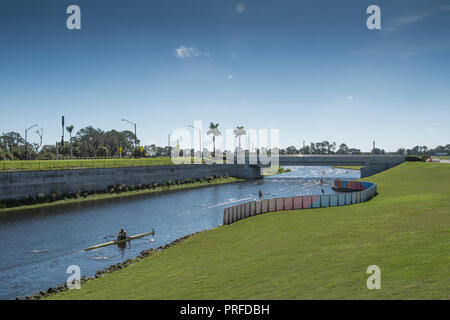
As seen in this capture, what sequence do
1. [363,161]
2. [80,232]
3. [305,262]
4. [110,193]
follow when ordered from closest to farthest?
1. [305,262]
2. [80,232]
3. [110,193]
4. [363,161]

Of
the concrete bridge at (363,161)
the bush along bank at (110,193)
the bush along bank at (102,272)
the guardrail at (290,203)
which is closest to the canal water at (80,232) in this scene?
the bush along bank at (102,272)

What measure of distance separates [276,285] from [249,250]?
8.28 meters

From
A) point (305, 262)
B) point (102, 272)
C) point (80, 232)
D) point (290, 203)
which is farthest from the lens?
point (290, 203)

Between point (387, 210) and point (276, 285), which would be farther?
point (387, 210)

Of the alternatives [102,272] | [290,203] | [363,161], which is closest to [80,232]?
[102,272]

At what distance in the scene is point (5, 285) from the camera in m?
23.4

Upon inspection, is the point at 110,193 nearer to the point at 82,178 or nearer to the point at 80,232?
the point at 82,178

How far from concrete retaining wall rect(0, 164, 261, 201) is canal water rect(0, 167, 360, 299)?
23.5ft

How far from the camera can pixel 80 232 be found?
38844 mm

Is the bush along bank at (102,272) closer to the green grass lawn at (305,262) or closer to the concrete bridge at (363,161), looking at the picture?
the green grass lawn at (305,262)

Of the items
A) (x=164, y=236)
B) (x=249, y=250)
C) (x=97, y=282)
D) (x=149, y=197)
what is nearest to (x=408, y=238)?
(x=249, y=250)

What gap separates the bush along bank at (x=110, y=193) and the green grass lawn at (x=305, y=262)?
39365 mm

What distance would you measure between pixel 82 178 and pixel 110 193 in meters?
7.05
